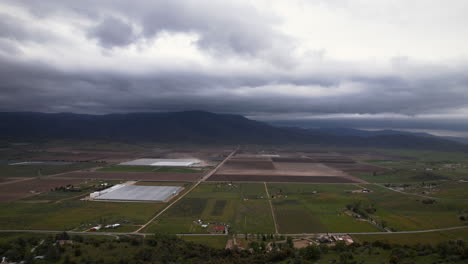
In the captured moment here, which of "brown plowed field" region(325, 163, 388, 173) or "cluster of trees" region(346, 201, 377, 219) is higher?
"cluster of trees" region(346, 201, 377, 219)

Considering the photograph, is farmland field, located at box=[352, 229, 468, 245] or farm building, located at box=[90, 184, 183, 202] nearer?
farmland field, located at box=[352, 229, 468, 245]

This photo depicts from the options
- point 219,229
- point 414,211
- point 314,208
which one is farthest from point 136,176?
point 414,211

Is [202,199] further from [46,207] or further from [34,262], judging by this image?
[34,262]

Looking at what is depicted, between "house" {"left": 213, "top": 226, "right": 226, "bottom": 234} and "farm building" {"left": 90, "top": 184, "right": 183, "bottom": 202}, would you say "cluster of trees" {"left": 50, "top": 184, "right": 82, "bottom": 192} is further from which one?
"house" {"left": 213, "top": 226, "right": 226, "bottom": 234}

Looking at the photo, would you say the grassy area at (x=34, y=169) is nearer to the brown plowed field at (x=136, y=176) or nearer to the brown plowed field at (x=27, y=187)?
the brown plowed field at (x=136, y=176)

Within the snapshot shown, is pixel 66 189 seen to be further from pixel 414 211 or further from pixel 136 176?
pixel 414 211

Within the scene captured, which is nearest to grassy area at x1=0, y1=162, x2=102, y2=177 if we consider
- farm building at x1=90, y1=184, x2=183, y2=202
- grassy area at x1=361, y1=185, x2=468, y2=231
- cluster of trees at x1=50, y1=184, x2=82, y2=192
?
cluster of trees at x1=50, y1=184, x2=82, y2=192

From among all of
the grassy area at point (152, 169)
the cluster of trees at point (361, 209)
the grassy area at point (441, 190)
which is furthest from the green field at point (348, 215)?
the grassy area at point (152, 169)
